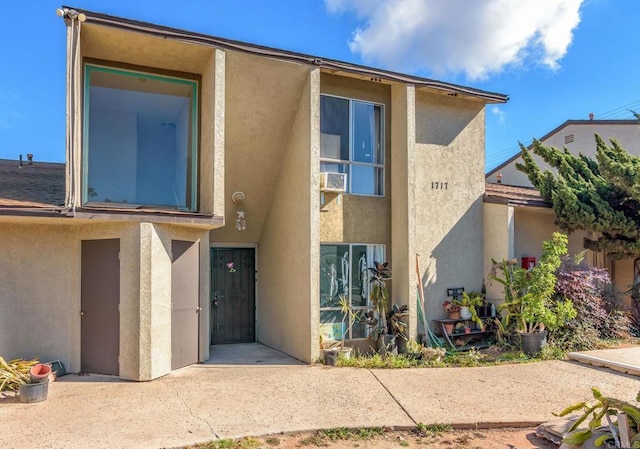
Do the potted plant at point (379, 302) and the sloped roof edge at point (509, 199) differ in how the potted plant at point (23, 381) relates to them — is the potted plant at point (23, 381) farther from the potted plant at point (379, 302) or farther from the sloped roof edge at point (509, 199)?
the sloped roof edge at point (509, 199)

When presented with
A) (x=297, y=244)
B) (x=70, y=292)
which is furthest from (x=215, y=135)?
(x=70, y=292)

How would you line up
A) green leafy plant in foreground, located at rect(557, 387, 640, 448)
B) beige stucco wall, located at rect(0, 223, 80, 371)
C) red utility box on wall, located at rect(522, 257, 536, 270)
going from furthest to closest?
1. red utility box on wall, located at rect(522, 257, 536, 270)
2. beige stucco wall, located at rect(0, 223, 80, 371)
3. green leafy plant in foreground, located at rect(557, 387, 640, 448)

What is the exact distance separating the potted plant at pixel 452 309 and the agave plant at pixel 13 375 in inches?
359

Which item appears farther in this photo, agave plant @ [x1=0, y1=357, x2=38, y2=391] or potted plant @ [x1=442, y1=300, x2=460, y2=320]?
potted plant @ [x1=442, y1=300, x2=460, y2=320]

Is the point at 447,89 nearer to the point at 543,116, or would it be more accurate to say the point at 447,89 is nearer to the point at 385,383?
the point at 385,383

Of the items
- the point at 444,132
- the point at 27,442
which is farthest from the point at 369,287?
the point at 27,442

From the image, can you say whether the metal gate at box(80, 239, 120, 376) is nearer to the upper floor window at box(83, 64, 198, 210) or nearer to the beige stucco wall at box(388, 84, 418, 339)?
the upper floor window at box(83, 64, 198, 210)

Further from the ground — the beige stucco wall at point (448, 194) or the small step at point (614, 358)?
the beige stucco wall at point (448, 194)

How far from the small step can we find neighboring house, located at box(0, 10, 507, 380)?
3.00m

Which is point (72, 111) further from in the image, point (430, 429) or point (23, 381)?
point (430, 429)

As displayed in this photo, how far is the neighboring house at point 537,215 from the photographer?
443 inches

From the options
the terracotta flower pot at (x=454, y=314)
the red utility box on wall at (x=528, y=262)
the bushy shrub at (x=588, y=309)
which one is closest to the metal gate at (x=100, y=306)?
the terracotta flower pot at (x=454, y=314)

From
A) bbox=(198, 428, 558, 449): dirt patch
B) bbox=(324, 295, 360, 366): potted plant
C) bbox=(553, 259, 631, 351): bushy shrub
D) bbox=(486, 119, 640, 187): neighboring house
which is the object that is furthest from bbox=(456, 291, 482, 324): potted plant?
bbox=(486, 119, 640, 187): neighboring house

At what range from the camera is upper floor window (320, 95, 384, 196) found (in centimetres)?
1020
